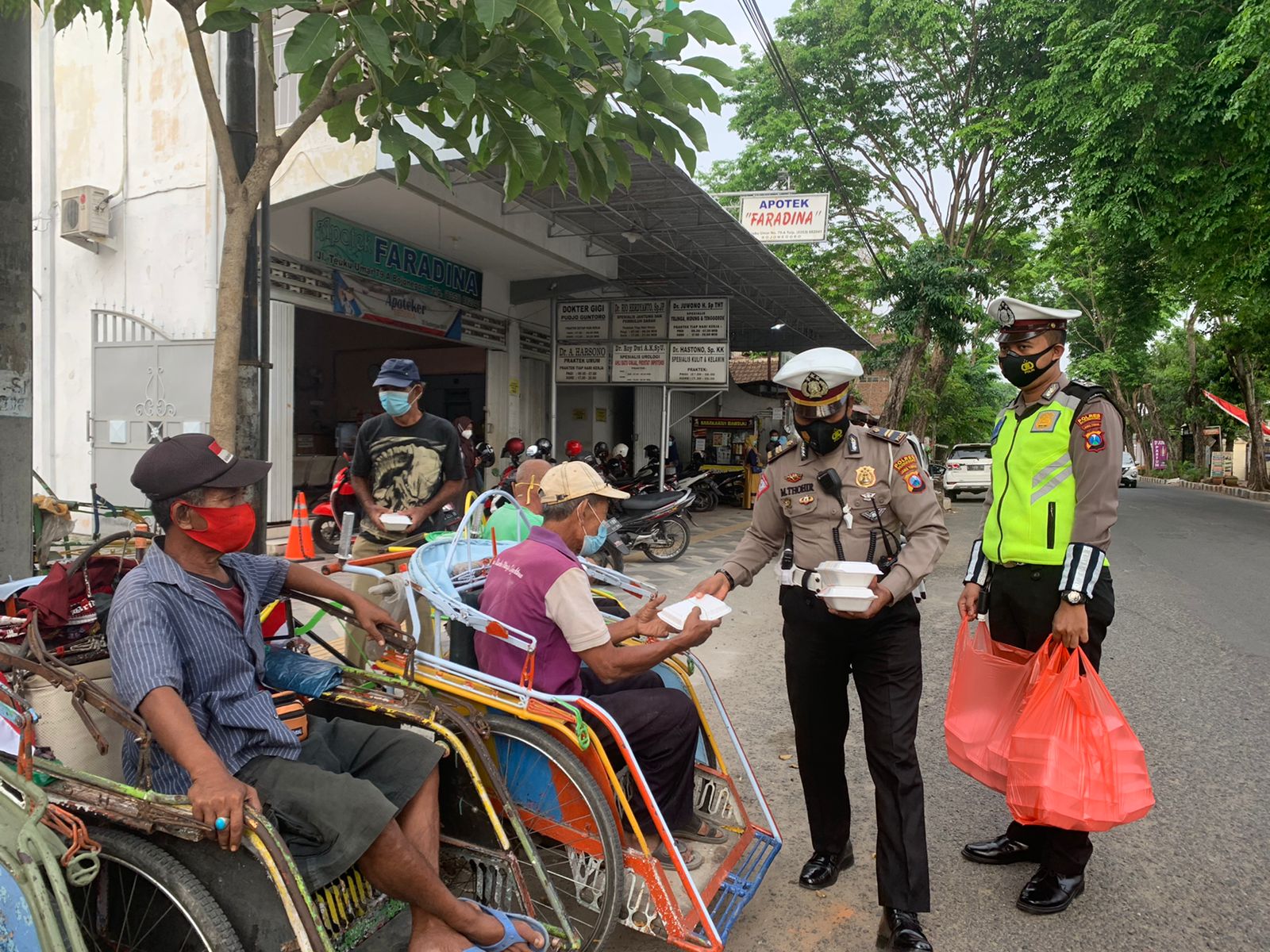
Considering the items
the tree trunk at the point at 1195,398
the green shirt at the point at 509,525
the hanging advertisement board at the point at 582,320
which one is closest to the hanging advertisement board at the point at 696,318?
the hanging advertisement board at the point at 582,320

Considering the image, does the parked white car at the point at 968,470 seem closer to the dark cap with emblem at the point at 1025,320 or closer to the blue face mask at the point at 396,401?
the blue face mask at the point at 396,401

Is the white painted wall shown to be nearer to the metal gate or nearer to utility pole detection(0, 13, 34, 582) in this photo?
the metal gate

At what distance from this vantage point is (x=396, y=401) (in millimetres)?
4504

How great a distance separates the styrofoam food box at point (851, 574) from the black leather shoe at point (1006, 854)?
4.36ft

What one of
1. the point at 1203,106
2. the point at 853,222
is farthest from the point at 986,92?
the point at 1203,106

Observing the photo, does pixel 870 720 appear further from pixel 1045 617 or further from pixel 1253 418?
pixel 1253 418

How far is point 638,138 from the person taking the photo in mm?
3324

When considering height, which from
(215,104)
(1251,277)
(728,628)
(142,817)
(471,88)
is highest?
(1251,277)

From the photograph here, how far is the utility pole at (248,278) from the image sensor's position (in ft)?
13.0

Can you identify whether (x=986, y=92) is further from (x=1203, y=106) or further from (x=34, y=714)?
(x=34, y=714)

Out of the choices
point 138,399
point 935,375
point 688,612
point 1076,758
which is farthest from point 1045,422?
point 935,375

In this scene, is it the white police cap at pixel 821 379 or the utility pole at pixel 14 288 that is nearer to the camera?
the white police cap at pixel 821 379

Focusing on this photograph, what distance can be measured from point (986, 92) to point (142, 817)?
1879cm

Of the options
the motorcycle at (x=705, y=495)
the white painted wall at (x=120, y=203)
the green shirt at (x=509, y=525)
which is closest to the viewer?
the green shirt at (x=509, y=525)
